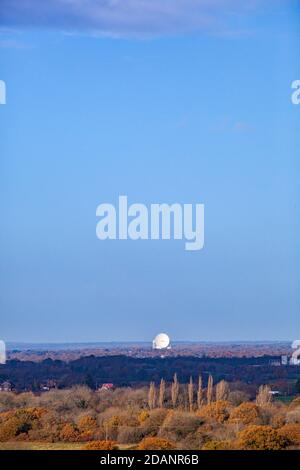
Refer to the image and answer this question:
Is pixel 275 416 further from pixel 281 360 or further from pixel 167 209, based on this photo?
pixel 167 209

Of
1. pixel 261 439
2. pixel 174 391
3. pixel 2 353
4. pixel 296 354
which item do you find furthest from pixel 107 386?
pixel 261 439

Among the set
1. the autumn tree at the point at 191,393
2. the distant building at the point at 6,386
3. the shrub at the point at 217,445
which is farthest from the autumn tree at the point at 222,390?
the distant building at the point at 6,386

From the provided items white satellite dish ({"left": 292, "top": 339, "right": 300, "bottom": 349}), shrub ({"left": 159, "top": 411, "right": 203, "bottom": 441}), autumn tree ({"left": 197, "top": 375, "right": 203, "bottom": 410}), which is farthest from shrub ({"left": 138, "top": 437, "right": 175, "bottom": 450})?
white satellite dish ({"left": 292, "top": 339, "right": 300, "bottom": 349})

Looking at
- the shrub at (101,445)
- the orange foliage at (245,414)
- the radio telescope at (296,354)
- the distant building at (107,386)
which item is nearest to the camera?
the shrub at (101,445)

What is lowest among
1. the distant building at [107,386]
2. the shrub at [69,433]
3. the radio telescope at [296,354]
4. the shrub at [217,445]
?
the shrub at [217,445]

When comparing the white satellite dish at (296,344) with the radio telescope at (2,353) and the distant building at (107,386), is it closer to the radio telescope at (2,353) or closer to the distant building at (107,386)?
the distant building at (107,386)

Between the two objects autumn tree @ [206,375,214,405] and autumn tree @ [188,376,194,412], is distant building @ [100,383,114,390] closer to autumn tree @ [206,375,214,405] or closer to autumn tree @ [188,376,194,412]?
autumn tree @ [188,376,194,412]
